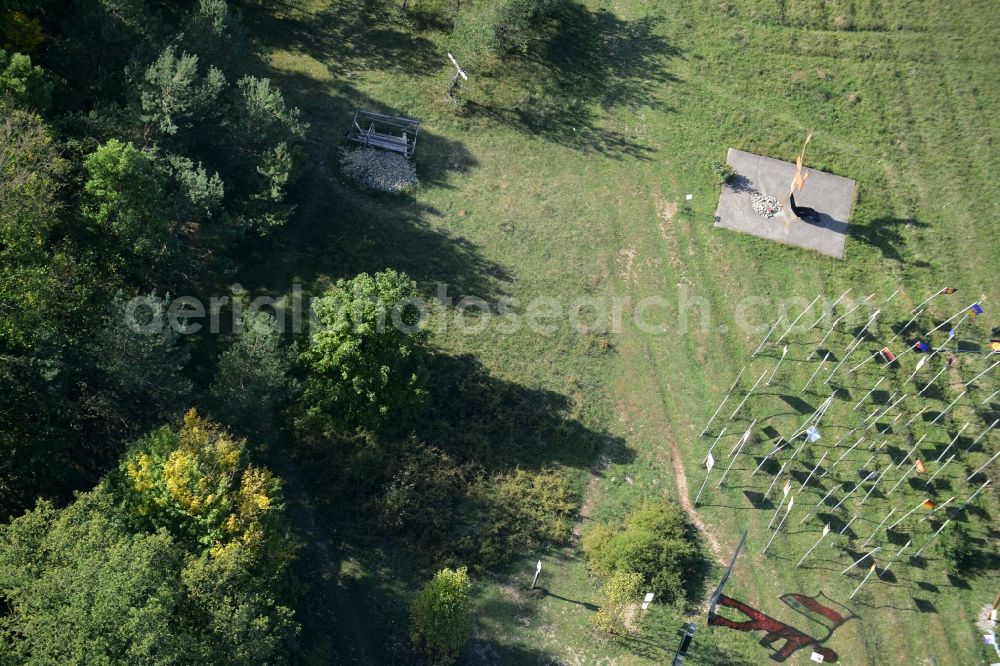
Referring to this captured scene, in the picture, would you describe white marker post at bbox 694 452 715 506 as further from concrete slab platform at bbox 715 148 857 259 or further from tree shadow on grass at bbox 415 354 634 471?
concrete slab platform at bbox 715 148 857 259

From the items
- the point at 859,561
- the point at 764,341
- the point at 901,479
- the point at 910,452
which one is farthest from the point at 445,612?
the point at 910,452

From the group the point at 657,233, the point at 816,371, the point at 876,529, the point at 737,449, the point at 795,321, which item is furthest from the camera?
the point at 657,233

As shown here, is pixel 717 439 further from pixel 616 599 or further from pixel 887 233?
pixel 887 233

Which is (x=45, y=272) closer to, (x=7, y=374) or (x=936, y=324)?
(x=7, y=374)

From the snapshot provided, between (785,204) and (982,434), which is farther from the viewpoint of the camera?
(785,204)

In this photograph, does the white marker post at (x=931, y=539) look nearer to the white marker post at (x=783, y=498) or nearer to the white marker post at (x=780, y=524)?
the white marker post at (x=780, y=524)
